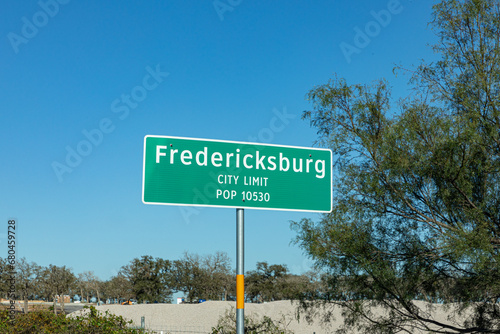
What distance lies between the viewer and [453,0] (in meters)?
15.3

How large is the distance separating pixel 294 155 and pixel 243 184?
0.57m

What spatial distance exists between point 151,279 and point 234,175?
201ft

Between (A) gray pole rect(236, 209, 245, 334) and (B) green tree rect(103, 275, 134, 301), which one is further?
(B) green tree rect(103, 275, 134, 301)

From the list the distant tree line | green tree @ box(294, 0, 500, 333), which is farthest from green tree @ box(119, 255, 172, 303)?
green tree @ box(294, 0, 500, 333)

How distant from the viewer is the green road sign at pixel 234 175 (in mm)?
4285

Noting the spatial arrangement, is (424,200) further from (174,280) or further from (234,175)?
(174,280)

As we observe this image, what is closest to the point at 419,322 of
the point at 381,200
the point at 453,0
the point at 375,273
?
the point at 375,273

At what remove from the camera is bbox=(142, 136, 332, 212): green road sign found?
4285 mm

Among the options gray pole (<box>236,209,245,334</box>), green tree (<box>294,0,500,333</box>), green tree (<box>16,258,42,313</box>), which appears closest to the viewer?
gray pole (<box>236,209,245,334</box>)

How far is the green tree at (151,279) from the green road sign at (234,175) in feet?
196

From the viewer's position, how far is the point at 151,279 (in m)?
63.1

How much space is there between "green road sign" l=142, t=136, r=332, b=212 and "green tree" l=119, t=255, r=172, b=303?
196 feet

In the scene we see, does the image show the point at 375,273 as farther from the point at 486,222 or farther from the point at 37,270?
the point at 37,270

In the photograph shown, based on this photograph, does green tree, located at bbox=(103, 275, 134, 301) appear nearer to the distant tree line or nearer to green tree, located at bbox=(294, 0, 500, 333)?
the distant tree line
